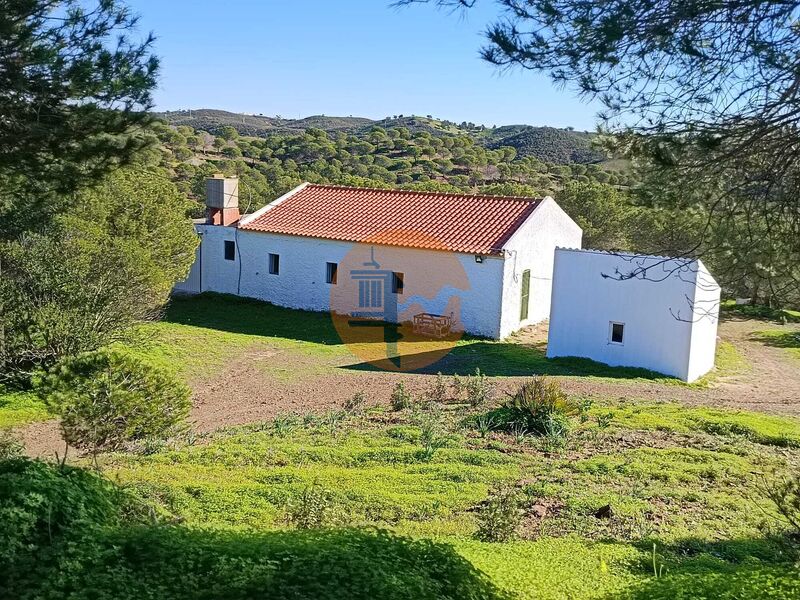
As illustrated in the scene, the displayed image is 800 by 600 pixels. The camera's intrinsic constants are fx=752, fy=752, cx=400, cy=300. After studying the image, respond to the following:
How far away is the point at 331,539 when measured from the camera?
5.16 m

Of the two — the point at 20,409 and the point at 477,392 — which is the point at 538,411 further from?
the point at 20,409

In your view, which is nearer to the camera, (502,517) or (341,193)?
(502,517)

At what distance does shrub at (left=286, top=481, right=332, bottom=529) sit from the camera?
650 centimetres

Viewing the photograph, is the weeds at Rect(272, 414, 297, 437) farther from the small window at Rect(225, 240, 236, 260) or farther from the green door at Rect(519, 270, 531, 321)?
the small window at Rect(225, 240, 236, 260)

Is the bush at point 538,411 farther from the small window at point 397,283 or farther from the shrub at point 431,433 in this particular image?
the small window at point 397,283

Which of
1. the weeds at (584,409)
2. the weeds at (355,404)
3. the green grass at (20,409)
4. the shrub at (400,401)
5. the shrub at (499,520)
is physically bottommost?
the green grass at (20,409)

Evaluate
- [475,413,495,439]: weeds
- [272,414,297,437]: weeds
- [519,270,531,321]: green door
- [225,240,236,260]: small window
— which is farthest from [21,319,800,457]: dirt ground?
[225,240,236,260]: small window

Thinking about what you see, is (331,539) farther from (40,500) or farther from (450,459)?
(450,459)

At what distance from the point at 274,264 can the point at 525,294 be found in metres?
8.49

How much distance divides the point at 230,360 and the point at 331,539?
555 inches

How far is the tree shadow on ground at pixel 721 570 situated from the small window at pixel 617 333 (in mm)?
11602

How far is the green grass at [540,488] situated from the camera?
608 cm

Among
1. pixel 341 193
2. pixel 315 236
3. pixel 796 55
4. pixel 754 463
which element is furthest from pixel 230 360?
pixel 796 55

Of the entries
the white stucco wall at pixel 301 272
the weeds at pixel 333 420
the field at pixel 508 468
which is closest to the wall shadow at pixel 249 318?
the white stucco wall at pixel 301 272
